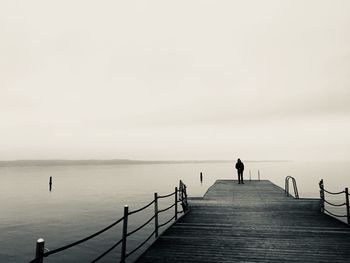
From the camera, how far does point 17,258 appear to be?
1880 centimetres

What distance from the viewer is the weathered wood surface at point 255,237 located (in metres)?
7.05

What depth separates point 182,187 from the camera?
580 inches

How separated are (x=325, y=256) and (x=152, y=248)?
4.17m

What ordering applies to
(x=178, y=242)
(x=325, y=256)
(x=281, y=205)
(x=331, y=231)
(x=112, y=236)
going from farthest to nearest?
(x=112, y=236) → (x=281, y=205) → (x=331, y=231) → (x=178, y=242) → (x=325, y=256)

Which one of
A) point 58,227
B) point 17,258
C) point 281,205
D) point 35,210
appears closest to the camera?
point 281,205

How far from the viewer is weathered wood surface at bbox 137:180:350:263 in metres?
7.05

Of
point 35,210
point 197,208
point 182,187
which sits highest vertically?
point 182,187

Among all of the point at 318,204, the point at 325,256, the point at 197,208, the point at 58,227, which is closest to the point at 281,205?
the point at 318,204

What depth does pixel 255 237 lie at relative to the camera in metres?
8.79

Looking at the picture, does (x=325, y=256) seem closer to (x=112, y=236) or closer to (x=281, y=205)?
(x=281, y=205)

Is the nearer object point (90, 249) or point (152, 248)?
point (152, 248)

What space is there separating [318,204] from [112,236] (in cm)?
1703

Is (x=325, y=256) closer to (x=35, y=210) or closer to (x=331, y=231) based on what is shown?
(x=331, y=231)

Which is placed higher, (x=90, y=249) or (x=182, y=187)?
(x=182, y=187)
